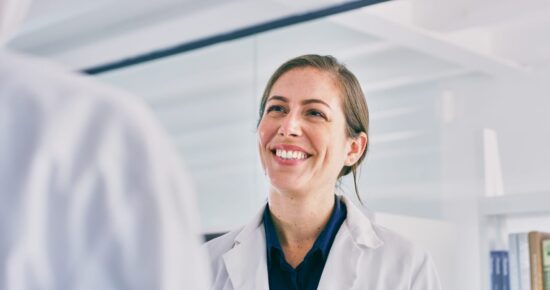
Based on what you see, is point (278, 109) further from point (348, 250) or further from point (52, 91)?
point (52, 91)

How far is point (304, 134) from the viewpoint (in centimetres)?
228

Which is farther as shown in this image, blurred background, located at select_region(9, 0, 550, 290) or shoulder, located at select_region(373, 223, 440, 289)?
blurred background, located at select_region(9, 0, 550, 290)

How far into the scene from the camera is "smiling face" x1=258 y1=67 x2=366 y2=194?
2205 millimetres

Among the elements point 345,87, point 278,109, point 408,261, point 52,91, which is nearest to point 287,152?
point 278,109

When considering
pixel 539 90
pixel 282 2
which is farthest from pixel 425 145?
pixel 282 2

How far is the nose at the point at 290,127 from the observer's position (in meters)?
2.23

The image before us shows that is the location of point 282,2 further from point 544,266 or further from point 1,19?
point 1,19

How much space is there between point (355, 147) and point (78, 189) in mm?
2034

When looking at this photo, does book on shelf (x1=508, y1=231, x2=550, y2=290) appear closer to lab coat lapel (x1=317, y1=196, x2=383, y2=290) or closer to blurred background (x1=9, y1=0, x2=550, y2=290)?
blurred background (x1=9, y1=0, x2=550, y2=290)

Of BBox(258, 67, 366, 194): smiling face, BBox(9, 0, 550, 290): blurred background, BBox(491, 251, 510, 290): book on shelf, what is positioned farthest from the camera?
BBox(9, 0, 550, 290): blurred background

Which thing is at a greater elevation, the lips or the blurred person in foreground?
the lips

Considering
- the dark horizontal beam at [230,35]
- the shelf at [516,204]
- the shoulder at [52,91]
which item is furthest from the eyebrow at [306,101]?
the shoulder at [52,91]

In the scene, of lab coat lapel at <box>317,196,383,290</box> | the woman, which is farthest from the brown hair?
lab coat lapel at <box>317,196,383,290</box>

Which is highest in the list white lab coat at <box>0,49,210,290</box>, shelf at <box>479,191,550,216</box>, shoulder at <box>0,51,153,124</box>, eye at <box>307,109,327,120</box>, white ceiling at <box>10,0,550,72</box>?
Result: white ceiling at <box>10,0,550,72</box>
